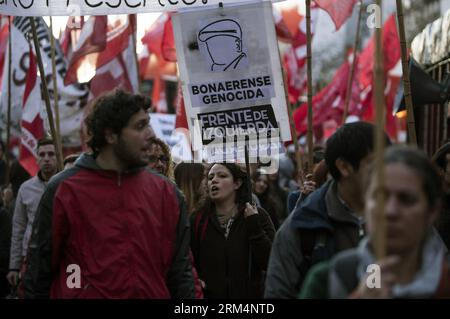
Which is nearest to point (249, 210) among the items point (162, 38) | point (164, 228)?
point (164, 228)

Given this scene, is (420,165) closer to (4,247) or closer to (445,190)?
(445,190)

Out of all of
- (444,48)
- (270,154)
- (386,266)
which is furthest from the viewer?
(444,48)

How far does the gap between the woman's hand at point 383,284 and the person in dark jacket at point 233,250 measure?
3.62m

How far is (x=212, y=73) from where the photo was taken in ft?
23.2

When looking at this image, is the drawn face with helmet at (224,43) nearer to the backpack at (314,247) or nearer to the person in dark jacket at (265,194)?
the backpack at (314,247)

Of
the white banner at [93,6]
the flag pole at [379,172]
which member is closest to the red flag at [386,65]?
the white banner at [93,6]

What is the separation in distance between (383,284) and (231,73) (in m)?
4.08

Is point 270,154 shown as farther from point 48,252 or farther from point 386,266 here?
point 386,266

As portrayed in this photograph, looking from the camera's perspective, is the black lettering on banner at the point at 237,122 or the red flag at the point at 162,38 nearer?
the black lettering on banner at the point at 237,122

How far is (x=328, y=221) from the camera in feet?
15.1

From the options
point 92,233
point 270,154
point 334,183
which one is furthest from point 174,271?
point 270,154

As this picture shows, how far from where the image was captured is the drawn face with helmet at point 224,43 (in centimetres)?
706

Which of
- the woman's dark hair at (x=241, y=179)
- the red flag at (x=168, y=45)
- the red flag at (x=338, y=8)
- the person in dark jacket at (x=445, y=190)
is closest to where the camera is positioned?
the person in dark jacket at (x=445, y=190)

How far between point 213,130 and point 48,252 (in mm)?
2139
